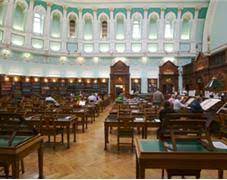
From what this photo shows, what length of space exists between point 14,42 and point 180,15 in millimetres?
16619

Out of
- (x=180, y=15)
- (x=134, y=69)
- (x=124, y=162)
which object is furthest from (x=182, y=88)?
(x=124, y=162)

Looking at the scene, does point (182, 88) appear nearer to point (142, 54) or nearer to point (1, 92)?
point (142, 54)

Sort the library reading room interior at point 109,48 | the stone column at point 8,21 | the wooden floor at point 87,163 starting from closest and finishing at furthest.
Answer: the wooden floor at point 87,163, the stone column at point 8,21, the library reading room interior at point 109,48

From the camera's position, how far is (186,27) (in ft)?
→ 81.0

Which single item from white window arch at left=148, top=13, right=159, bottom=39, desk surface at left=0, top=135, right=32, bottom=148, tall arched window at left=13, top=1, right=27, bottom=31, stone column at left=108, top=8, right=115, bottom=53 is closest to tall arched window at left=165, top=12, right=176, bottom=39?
white window arch at left=148, top=13, right=159, bottom=39

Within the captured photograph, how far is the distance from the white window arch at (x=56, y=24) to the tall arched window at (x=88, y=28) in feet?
8.92

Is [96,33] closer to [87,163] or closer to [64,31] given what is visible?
[64,31]

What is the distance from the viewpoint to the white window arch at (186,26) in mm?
24344

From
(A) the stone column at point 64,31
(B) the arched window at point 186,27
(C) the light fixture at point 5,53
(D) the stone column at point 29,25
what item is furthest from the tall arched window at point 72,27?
(B) the arched window at point 186,27

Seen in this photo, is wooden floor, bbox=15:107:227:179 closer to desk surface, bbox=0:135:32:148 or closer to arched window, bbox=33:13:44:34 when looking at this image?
desk surface, bbox=0:135:32:148

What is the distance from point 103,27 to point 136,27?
356cm

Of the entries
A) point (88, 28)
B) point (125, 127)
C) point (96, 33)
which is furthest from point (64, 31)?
point (125, 127)

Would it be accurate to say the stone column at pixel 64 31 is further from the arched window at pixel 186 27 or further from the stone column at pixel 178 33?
the arched window at pixel 186 27

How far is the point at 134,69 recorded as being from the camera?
2428 centimetres
